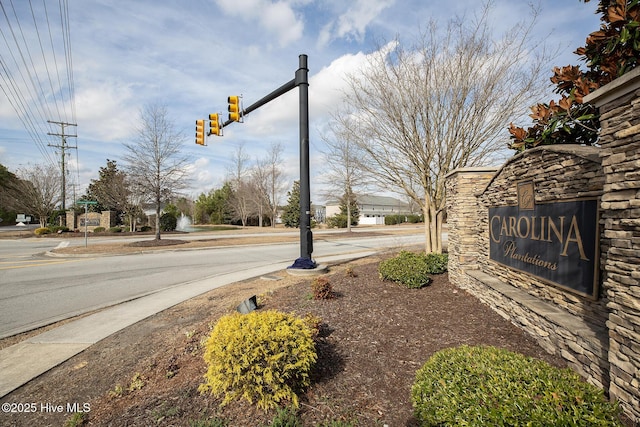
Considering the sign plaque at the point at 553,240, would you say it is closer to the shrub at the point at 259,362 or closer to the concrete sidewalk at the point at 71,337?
the shrub at the point at 259,362

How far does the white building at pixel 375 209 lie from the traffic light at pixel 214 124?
4904cm

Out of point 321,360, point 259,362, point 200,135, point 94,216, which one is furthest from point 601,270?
point 94,216

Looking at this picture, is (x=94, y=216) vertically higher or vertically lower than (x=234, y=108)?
lower

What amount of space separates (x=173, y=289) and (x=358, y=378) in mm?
6335

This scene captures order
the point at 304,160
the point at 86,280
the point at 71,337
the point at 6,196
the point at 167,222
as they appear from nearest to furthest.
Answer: the point at 71,337
the point at 304,160
the point at 86,280
the point at 167,222
the point at 6,196

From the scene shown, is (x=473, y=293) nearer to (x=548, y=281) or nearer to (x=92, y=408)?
(x=548, y=281)

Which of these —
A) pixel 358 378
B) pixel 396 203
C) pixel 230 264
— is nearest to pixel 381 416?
pixel 358 378

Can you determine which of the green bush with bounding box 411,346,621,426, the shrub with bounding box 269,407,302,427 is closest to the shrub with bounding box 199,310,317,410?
the shrub with bounding box 269,407,302,427

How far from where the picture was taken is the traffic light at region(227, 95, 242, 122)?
34.7 ft

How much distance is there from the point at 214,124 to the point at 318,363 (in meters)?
10.1

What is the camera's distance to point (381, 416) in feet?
8.67

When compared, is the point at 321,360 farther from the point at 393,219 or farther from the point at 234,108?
the point at 393,219

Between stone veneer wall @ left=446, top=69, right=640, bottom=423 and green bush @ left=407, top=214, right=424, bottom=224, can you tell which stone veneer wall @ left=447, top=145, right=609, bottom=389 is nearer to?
stone veneer wall @ left=446, top=69, right=640, bottom=423

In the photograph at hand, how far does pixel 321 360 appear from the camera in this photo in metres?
3.59
